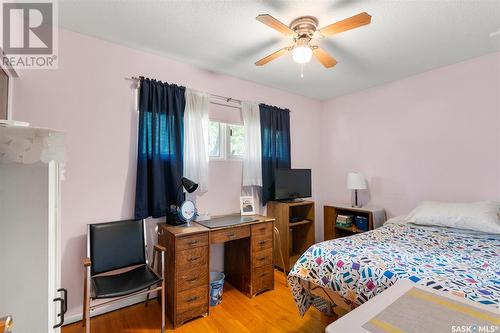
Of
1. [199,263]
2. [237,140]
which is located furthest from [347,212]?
[199,263]

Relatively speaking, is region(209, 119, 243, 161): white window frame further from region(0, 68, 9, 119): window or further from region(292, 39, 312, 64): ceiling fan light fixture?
region(0, 68, 9, 119): window

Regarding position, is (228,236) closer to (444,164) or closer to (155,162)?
(155,162)

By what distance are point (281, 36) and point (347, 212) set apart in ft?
8.15

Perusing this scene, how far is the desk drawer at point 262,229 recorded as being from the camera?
2.60 meters

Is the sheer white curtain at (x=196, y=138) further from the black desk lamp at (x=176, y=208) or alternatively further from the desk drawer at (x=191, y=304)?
the desk drawer at (x=191, y=304)

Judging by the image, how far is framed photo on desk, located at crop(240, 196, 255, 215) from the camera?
9.72 feet

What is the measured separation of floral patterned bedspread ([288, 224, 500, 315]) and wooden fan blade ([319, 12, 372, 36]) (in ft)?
5.19

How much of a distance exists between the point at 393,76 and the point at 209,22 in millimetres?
2448

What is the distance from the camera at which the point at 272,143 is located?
3344mm

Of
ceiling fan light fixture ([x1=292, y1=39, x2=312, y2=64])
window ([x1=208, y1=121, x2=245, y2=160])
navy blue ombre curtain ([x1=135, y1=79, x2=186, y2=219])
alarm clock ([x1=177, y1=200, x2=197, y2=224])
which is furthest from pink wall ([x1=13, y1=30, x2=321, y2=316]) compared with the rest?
ceiling fan light fixture ([x1=292, y1=39, x2=312, y2=64])

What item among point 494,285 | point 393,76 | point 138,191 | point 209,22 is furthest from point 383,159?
point 138,191

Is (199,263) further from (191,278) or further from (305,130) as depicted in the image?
(305,130)

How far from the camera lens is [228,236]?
2.40 metres

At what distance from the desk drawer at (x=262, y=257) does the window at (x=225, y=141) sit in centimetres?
119
